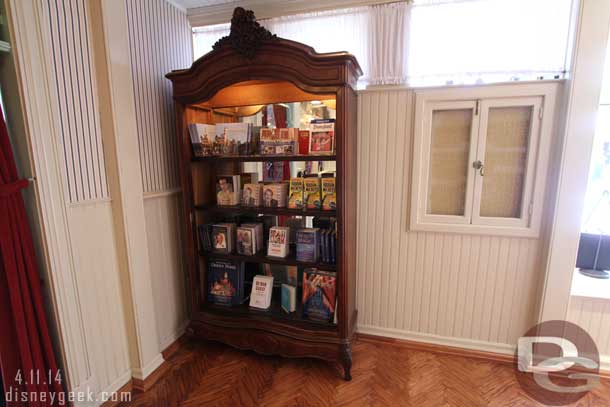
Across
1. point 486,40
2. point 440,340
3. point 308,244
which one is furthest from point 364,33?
point 440,340

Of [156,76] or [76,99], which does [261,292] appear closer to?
[76,99]

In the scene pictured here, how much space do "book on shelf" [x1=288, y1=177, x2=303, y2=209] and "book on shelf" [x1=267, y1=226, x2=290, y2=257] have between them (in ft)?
0.65

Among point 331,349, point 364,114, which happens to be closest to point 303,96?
point 364,114

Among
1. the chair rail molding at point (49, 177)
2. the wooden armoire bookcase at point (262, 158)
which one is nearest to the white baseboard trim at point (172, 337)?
the wooden armoire bookcase at point (262, 158)

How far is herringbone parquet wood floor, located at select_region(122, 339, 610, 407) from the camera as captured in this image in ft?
5.94

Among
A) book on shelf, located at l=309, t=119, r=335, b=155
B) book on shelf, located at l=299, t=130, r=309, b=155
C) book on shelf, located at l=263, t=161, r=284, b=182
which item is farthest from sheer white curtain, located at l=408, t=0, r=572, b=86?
book on shelf, located at l=263, t=161, r=284, b=182

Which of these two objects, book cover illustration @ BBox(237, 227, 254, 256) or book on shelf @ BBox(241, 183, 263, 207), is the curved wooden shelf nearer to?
book on shelf @ BBox(241, 183, 263, 207)

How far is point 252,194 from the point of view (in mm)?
2162

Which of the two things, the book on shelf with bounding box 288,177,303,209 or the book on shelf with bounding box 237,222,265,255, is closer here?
the book on shelf with bounding box 288,177,303,209

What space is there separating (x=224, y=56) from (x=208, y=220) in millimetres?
1242

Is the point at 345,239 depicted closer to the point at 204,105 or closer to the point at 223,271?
the point at 223,271

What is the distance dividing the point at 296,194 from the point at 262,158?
1.13ft

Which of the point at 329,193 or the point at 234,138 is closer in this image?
the point at 329,193

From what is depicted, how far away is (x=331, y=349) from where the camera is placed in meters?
1.93
